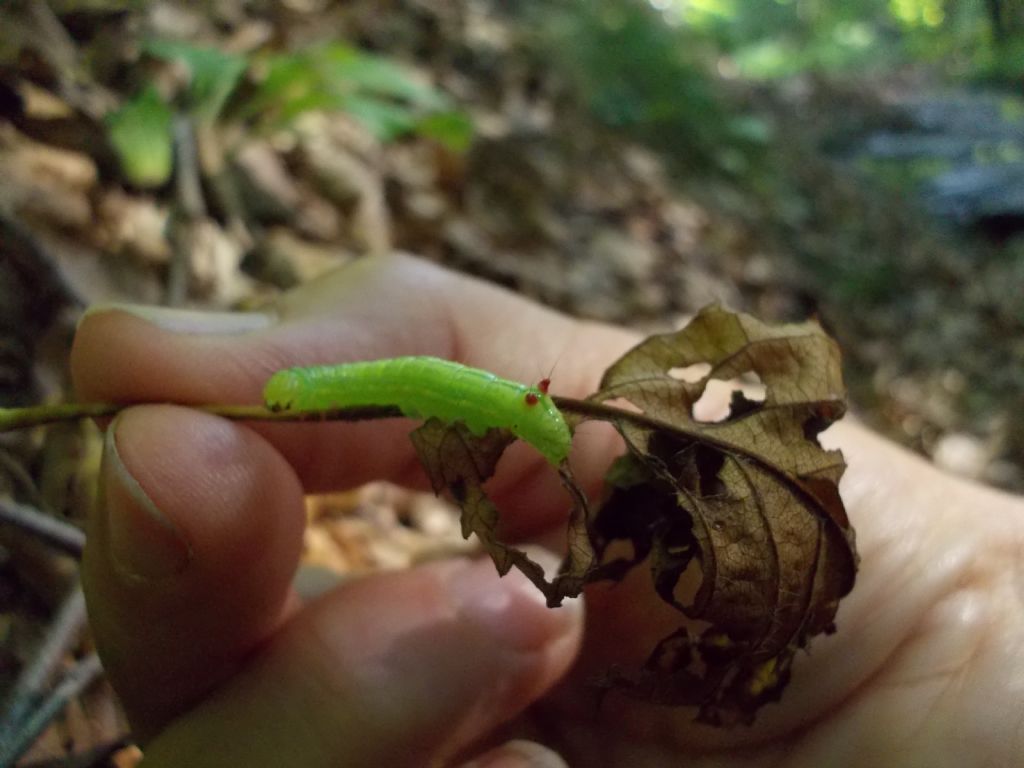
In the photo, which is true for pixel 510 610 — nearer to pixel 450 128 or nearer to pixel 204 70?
pixel 204 70

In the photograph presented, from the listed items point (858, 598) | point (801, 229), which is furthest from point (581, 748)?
point (801, 229)

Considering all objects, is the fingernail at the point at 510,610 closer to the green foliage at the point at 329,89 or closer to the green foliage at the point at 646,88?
the green foliage at the point at 329,89

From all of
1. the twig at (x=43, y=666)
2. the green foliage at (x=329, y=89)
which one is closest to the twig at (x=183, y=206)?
the green foliage at (x=329, y=89)

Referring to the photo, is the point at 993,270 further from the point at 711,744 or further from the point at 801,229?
the point at 711,744

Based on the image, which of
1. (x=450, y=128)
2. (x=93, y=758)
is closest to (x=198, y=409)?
(x=93, y=758)

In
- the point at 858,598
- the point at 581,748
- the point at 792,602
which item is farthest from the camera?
the point at 581,748
